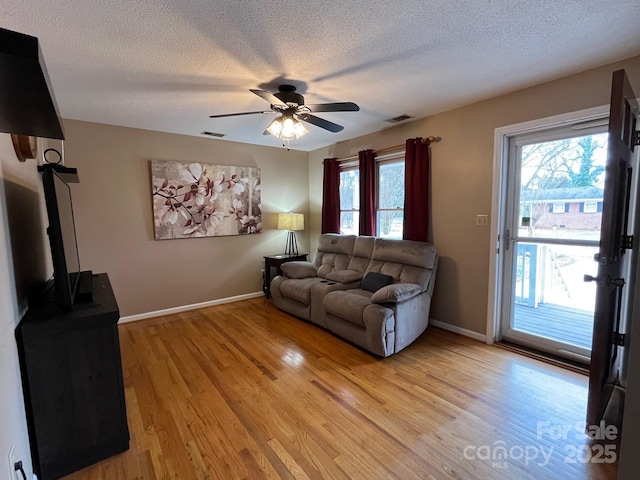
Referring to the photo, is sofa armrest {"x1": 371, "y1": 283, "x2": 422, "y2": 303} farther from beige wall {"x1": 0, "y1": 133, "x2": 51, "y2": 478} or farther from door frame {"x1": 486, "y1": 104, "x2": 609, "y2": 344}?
beige wall {"x1": 0, "y1": 133, "x2": 51, "y2": 478}

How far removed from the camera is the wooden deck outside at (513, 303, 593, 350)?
263 cm

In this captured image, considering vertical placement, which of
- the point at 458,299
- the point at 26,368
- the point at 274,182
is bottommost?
the point at 458,299

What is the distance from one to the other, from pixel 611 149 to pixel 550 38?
32.6 inches

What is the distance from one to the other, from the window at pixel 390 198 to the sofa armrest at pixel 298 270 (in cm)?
106

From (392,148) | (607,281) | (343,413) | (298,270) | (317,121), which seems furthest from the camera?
(298,270)

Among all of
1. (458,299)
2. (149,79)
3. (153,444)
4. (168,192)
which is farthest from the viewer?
(168,192)

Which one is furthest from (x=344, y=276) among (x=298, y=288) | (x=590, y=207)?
(x=590, y=207)

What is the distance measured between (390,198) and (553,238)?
187 cm

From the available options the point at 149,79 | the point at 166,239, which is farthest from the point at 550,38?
the point at 166,239

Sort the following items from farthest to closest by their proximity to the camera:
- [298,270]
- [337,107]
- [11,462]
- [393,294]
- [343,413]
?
[298,270], [393,294], [337,107], [343,413], [11,462]

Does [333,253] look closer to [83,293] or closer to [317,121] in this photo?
[317,121]

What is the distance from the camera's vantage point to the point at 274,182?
196 inches

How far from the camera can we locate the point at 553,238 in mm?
2723

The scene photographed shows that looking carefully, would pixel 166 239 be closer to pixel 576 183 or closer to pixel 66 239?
pixel 66 239
